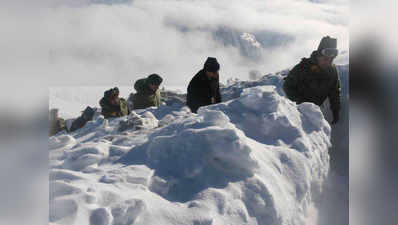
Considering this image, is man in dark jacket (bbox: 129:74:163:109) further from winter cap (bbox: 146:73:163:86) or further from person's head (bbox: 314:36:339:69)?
person's head (bbox: 314:36:339:69)

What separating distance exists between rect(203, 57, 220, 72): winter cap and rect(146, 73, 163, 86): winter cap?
0.52 m

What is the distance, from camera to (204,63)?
341 cm

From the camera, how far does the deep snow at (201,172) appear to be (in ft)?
5.89

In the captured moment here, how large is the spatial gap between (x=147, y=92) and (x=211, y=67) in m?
0.98

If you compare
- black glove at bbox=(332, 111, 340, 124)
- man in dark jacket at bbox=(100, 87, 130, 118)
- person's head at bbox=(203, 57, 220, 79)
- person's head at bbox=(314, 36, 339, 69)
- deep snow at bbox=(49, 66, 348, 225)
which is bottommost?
deep snow at bbox=(49, 66, 348, 225)

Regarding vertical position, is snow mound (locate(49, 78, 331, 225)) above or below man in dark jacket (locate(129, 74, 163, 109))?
below

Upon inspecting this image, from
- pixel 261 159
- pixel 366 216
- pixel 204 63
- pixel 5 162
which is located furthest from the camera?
pixel 204 63

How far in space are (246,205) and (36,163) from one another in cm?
128

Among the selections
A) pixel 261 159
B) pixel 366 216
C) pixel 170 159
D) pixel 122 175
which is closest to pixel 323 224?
pixel 366 216

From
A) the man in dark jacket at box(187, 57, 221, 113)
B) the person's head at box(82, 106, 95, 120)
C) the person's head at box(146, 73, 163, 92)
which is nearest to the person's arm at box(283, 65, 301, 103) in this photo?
the man in dark jacket at box(187, 57, 221, 113)

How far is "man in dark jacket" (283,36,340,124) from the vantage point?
369cm

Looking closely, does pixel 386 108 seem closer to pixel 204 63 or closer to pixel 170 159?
pixel 170 159

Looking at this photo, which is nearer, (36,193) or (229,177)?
(36,193)

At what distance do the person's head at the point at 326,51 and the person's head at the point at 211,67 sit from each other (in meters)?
1.13
